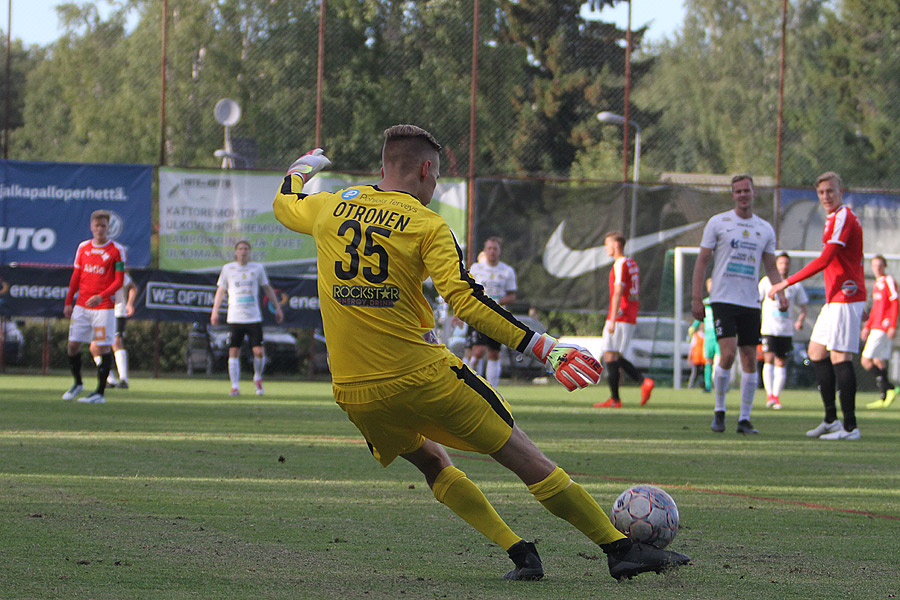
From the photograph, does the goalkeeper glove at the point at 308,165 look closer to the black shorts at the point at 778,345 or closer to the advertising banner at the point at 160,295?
the black shorts at the point at 778,345

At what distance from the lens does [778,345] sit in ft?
52.6

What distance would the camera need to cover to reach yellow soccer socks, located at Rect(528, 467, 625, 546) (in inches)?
156

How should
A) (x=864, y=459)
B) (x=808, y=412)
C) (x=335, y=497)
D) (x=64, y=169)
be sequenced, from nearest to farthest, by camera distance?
(x=335, y=497) < (x=864, y=459) < (x=808, y=412) < (x=64, y=169)

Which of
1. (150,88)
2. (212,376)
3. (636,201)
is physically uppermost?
(150,88)

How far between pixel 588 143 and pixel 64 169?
1532cm

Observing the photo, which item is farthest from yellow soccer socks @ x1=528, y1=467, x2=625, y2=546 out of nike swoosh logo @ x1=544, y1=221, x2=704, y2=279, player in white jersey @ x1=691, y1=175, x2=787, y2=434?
nike swoosh logo @ x1=544, y1=221, x2=704, y2=279

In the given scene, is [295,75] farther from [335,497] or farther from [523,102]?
[335,497]

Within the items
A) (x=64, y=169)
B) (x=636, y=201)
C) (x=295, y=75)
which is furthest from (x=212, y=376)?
(x=636, y=201)

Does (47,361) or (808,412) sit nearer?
(808,412)

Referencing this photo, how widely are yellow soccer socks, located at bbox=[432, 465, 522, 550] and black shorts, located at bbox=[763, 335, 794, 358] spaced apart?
12.6 meters

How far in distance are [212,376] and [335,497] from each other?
640 inches

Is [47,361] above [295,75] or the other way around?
the other way around

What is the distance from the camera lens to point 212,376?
21.8m

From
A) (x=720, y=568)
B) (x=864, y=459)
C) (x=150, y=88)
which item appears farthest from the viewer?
(x=150, y=88)
